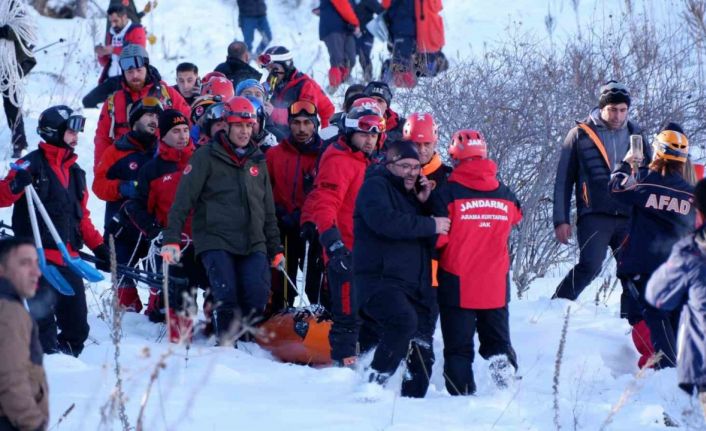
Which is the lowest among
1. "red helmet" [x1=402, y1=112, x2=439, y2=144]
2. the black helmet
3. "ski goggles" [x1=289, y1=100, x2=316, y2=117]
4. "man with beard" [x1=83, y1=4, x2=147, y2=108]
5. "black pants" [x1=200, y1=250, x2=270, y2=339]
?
"black pants" [x1=200, y1=250, x2=270, y2=339]

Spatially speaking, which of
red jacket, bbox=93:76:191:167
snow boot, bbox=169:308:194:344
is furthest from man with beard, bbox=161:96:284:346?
red jacket, bbox=93:76:191:167

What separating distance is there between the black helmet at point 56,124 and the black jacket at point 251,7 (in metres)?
9.31

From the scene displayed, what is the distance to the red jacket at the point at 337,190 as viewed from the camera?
807cm

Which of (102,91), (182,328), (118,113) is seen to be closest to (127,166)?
(118,113)

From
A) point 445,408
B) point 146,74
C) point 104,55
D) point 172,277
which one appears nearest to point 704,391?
point 445,408

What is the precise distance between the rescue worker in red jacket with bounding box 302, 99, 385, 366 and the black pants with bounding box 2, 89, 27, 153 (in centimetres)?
560

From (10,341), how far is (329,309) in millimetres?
4329

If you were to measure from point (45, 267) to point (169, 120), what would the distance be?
159 centimetres

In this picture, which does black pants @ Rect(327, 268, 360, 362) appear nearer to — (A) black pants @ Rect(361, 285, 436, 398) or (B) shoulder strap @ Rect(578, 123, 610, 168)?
(A) black pants @ Rect(361, 285, 436, 398)

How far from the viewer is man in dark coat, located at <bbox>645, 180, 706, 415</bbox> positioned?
19.0 ft

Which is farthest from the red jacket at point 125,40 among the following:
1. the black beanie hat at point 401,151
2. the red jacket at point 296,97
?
the black beanie hat at point 401,151

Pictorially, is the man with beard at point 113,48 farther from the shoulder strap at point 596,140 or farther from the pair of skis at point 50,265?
the shoulder strap at point 596,140

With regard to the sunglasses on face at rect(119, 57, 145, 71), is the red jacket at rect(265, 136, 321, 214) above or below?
below

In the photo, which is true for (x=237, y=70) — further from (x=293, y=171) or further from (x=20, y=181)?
(x=20, y=181)
